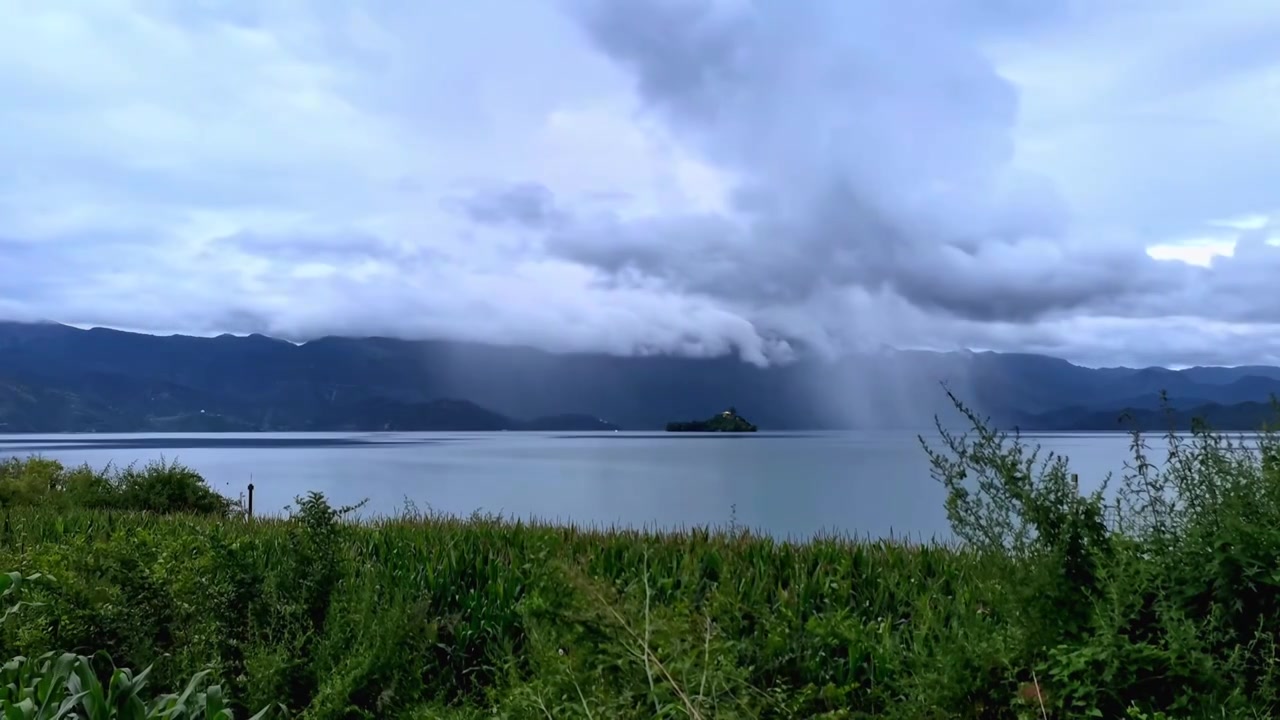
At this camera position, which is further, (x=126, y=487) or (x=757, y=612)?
(x=126, y=487)

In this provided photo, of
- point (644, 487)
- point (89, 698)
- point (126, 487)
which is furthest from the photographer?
point (644, 487)

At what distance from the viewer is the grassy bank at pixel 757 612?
2.54m

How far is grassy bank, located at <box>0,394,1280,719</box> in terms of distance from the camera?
254 cm

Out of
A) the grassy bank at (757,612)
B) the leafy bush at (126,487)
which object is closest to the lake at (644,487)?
the leafy bush at (126,487)

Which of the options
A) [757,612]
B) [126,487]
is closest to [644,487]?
[126,487]

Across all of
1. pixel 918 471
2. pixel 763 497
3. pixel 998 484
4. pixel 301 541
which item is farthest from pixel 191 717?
pixel 918 471

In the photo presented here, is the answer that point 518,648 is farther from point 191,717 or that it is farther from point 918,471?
point 918,471

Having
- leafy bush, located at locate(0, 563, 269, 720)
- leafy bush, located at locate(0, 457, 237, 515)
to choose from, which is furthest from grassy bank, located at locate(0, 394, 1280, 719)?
leafy bush, located at locate(0, 457, 237, 515)

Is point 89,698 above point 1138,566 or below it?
below

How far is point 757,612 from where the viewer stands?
3.63 m

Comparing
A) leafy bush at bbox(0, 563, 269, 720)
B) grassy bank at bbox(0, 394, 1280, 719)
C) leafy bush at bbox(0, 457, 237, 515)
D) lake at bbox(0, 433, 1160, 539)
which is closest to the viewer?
grassy bank at bbox(0, 394, 1280, 719)

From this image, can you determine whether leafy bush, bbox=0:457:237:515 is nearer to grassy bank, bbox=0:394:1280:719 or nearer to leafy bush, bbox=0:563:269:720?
grassy bank, bbox=0:394:1280:719

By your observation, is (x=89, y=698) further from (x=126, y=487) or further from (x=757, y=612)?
(x=126, y=487)

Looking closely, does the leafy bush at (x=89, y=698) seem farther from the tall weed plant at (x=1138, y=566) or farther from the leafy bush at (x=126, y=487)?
the leafy bush at (x=126, y=487)
